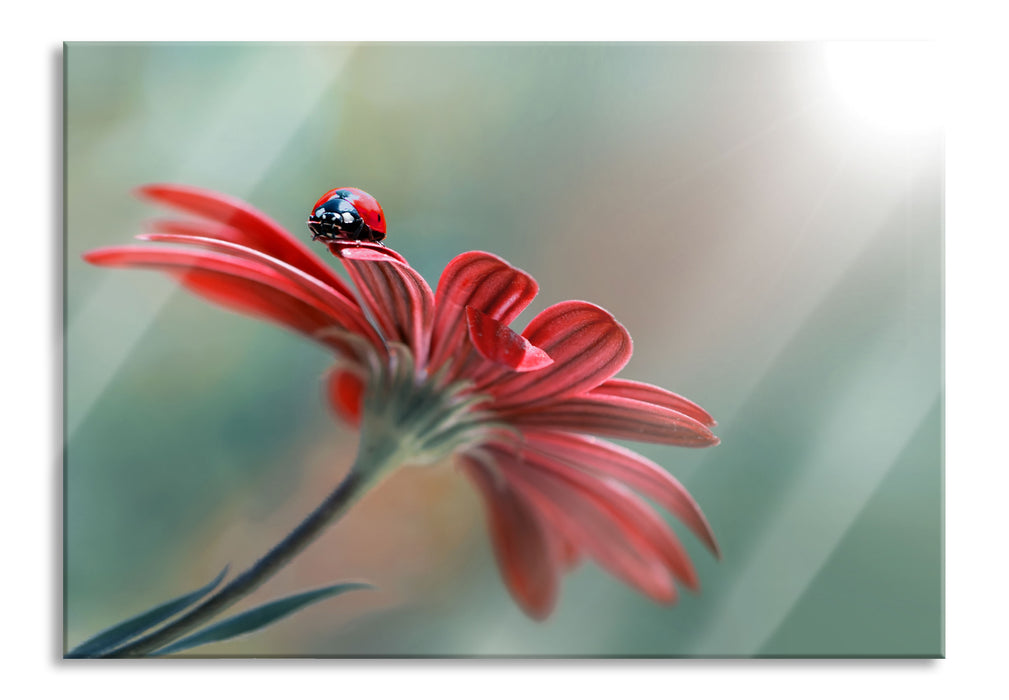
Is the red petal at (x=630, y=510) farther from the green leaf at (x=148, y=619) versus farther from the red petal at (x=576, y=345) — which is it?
the green leaf at (x=148, y=619)

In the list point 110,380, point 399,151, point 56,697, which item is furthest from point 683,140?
point 56,697

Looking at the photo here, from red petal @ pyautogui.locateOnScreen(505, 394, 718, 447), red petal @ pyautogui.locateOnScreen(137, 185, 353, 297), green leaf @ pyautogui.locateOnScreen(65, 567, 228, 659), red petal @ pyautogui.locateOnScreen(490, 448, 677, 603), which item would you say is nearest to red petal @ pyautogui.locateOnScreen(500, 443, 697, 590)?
red petal @ pyautogui.locateOnScreen(490, 448, 677, 603)

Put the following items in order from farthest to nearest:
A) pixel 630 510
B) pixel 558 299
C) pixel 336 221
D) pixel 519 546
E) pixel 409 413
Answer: pixel 558 299
pixel 519 546
pixel 630 510
pixel 409 413
pixel 336 221

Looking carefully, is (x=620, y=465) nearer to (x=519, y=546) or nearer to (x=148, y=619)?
(x=519, y=546)

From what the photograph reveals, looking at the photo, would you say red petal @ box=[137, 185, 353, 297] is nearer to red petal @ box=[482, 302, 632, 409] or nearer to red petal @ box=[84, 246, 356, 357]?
red petal @ box=[84, 246, 356, 357]

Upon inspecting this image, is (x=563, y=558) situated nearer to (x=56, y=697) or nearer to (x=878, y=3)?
(x=56, y=697)

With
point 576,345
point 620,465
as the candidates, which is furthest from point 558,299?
point 576,345

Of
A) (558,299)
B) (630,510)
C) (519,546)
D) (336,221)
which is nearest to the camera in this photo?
(336,221)
